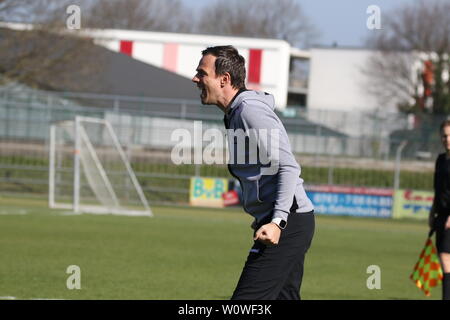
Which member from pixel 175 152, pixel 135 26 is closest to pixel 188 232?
pixel 175 152

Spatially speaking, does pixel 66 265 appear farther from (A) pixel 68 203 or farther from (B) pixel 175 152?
(B) pixel 175 152

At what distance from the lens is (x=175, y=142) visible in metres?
29.2

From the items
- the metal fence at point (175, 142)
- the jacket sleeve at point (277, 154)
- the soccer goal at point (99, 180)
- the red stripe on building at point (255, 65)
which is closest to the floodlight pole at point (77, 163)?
the soccer goal at point (99, 180)

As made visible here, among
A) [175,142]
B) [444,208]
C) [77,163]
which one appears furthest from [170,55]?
[444,208]

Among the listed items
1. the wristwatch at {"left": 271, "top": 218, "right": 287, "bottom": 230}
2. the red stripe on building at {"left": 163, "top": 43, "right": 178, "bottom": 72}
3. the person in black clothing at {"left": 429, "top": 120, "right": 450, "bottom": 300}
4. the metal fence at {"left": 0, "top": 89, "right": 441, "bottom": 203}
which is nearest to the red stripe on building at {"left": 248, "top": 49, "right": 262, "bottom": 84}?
the red stripe on building at {"left": 163, "top": 43, "right": 178, "bottom": 72}

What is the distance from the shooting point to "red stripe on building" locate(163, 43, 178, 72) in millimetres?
54797

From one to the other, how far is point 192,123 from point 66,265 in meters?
17.3

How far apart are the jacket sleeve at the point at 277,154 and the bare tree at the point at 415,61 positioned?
58.4m

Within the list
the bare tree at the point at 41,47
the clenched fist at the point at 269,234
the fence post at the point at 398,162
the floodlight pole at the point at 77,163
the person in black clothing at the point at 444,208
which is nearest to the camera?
the clenched fist at the point at 269,234

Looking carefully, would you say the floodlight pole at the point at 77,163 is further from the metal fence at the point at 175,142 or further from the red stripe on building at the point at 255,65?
the red stripe on building at the point at 255,65

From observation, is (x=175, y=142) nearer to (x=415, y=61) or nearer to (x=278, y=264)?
(x=278, y=264)

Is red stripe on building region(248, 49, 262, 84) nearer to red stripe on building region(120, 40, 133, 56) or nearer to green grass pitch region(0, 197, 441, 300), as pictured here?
red stripe on building region(120, 40, 133, 56)

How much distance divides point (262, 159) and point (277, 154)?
0.32 feet

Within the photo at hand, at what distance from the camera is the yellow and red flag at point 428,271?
11.9 m
